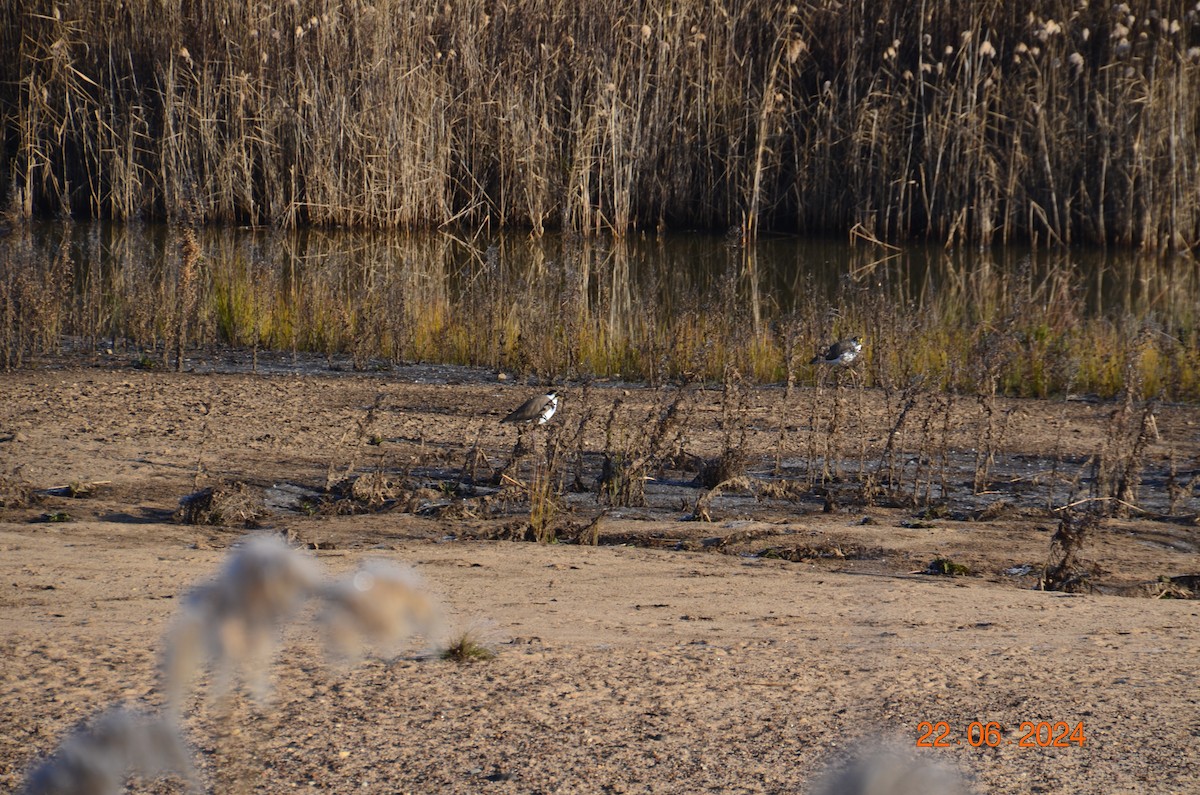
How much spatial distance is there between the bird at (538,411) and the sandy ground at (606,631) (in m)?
0.17

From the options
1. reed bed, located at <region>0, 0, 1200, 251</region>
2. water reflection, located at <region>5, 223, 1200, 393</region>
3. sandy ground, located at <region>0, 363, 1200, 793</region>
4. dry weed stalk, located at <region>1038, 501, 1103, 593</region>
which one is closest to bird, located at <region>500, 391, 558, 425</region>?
sandy ground, located at <region>0, 363, 1200, 793</region>

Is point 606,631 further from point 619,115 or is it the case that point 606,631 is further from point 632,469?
point 619,115

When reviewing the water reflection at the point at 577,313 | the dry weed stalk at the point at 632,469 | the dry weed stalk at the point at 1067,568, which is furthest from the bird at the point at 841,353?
the dry weed stalk at the point at 1067,568

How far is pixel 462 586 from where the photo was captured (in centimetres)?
433

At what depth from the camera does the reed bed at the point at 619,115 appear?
15898 millimetres

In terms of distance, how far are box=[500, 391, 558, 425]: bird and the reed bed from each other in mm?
9263

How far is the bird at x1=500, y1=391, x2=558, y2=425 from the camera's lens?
22.4 ft

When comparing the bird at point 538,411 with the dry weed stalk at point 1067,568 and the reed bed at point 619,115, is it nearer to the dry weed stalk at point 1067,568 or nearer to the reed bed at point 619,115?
the dry weed stalk at point 1067,568

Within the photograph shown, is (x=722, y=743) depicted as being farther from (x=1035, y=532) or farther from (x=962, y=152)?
(x=962, y=152)

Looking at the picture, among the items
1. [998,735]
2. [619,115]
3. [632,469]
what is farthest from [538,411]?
[619,115]

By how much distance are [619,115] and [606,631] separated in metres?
13.7

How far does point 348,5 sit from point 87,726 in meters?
14.4

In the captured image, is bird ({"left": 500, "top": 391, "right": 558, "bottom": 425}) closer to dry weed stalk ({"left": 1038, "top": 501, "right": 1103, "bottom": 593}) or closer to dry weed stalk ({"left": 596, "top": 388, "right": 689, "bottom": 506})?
dry weed stalk ({"left": 596, "top": 388, "right": 689, "bottom": 506})

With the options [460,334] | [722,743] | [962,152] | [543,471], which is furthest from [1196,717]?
[962,152]
